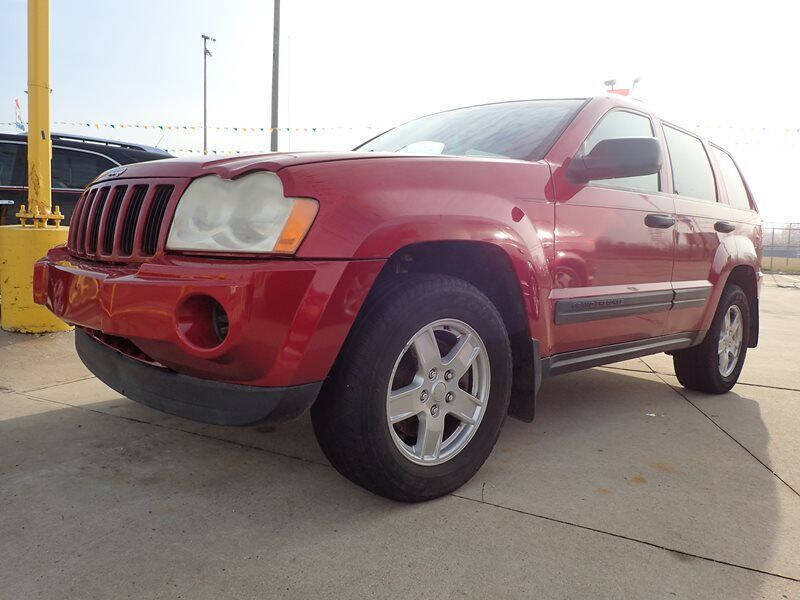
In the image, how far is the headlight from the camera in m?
1.79

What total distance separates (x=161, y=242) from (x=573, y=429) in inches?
85.3

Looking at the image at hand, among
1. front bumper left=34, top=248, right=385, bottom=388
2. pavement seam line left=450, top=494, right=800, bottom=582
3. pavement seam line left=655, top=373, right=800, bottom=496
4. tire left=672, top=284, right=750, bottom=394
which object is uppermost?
front bumper left=34, top=248, right=385, bottom=388

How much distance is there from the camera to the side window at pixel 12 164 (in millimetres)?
6336

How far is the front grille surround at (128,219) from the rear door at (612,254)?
1502mm

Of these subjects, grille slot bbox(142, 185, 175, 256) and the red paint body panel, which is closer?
the red paint body panel

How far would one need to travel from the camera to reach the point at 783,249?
24.3 metres

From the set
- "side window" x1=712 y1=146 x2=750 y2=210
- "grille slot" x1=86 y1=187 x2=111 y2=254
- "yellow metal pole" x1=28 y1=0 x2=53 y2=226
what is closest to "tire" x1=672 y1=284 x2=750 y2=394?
"side window" x1=712 y1=146 x2=750 y2=210

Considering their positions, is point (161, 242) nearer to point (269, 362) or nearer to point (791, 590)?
point (269, 362)

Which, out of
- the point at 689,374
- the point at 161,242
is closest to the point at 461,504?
the point at 161,242

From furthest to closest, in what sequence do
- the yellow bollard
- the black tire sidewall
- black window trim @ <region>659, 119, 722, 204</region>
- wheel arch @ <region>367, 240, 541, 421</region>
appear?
the yellow bollard
the black tire sidewall
black window trim @ <region>659, 119, 722, 204</region>
wheel arch @ <region>367, 240, 541, 421</region>

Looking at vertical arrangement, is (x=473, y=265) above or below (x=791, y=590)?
above

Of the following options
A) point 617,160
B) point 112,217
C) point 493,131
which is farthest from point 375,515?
point 493,131

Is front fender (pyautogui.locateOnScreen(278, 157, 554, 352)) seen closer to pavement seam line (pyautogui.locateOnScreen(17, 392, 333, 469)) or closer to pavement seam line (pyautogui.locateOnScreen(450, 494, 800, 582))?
pavement seam line (pyautogui.locateOnScreen(450, 494, 800, 582))

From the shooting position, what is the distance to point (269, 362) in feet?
5.74
